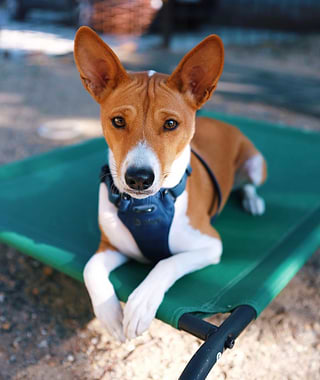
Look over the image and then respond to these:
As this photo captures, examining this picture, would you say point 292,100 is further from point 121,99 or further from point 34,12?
point 34,12

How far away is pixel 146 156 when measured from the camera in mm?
1653

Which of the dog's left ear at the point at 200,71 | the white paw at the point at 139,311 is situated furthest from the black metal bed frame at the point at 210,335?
the dog's left ear at the point at 200,71

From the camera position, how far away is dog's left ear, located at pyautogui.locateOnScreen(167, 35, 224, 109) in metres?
1.83

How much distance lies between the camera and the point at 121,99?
72.2 inches

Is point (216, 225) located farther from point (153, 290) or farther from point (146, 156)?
point (146, 156)

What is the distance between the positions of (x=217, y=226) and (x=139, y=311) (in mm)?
1024

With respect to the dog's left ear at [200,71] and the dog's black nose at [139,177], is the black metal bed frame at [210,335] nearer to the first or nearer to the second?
the dog's black nose at [139,177]

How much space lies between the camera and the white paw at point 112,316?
182 cm

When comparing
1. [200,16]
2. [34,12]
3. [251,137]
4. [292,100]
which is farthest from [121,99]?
[34,12]

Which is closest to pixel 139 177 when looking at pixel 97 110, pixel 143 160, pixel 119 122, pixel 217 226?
pixel 143 160

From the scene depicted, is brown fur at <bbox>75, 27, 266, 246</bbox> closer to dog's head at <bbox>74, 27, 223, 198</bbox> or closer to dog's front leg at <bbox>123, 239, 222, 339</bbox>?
dog's head at <bbox>74, 27, 223, 198</bbox>

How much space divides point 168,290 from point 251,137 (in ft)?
8.24

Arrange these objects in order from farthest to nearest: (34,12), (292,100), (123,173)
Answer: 1. (34,12)
2. (292,100)
3. (123,173)

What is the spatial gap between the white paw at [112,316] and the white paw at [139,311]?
58mm
